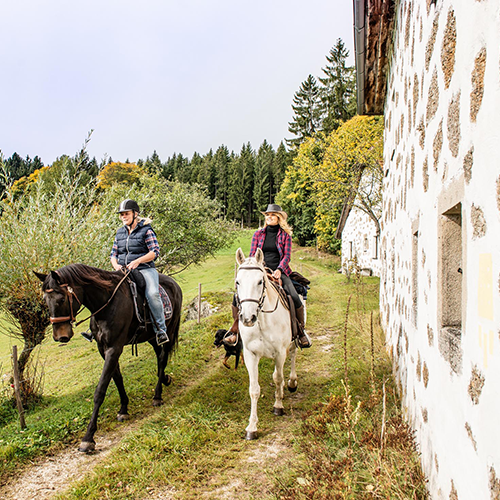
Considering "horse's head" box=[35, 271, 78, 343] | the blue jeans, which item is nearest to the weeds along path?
the blue jeans

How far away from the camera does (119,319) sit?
5598 mm

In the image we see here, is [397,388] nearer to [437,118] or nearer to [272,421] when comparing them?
[272,421]

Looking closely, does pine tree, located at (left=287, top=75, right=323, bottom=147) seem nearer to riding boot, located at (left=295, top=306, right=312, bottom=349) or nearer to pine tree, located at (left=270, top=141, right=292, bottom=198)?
pine tree, located at (left=270, top=141, right=292, bottom=198)

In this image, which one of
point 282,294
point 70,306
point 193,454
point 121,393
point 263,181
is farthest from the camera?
point 263,181

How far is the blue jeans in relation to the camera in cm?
625

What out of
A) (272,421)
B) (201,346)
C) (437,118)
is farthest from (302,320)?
(437,118)

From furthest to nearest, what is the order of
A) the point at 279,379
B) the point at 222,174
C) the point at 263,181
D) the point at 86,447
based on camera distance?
the point at 222,174 < the point at 263,181 < the point at 279,379 < the point at 86,447

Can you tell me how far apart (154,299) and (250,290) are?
2.22 m

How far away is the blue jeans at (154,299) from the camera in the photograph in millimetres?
→ 6254

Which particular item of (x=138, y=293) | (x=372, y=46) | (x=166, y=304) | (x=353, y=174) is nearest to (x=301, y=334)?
(x=166, y=304)

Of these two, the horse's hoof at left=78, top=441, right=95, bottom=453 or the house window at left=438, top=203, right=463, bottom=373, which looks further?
the horse's hoof at left=78, top=441, right=95, bottom=453

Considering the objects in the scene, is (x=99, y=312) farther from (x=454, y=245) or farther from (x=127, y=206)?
(x=454, y=245)

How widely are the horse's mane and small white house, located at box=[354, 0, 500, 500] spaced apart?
3946mm

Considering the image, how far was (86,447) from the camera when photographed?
4766 millimetres
